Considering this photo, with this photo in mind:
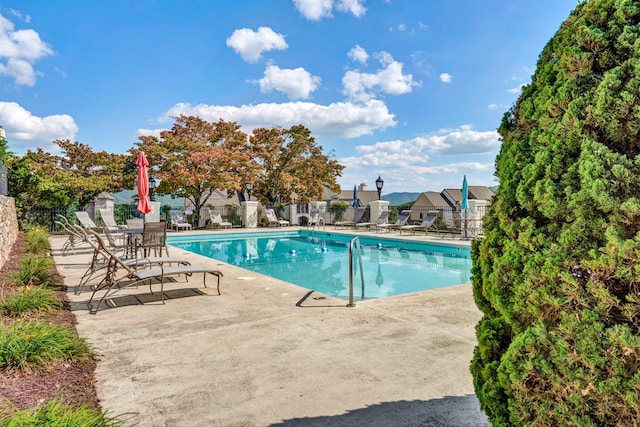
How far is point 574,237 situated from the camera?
1.42 metres

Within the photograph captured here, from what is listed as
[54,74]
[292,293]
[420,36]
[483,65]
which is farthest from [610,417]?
[54,74]

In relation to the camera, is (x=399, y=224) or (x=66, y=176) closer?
(x=399, y=224)

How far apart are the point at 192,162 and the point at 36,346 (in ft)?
58.5

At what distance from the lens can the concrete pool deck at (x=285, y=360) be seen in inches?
95.7

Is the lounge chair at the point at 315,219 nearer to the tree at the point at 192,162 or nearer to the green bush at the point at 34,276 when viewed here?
the tree at the point at 192,162

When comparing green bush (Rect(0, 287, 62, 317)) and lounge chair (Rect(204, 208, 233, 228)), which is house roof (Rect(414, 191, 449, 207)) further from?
green bush (Rect(0, 287, 62, 317))

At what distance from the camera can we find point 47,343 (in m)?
3.03

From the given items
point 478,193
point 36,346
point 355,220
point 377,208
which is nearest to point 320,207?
point 355,220

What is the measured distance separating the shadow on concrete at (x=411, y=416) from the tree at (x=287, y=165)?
835 inches

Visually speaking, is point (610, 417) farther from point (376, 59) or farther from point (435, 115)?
point (435, 115)

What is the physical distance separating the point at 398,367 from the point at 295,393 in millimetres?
909

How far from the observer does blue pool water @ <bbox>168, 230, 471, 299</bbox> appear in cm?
859

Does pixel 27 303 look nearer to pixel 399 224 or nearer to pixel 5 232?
pixel 5 232

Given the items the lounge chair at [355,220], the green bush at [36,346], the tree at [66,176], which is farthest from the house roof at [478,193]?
the green bush at [36,346]
